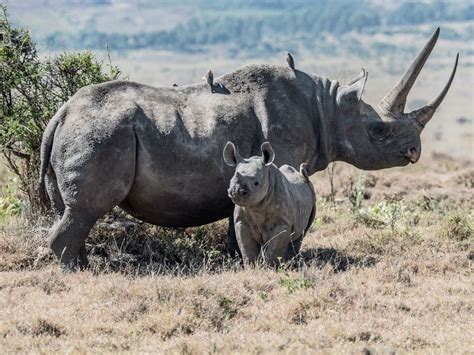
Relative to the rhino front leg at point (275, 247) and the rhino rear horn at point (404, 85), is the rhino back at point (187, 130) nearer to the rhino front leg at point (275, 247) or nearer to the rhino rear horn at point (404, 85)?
the rhino front leg at point (275, 247)

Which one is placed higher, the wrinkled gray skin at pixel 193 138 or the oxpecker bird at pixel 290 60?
the oxpecker bird at pixel 290 60

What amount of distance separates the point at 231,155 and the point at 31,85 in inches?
133

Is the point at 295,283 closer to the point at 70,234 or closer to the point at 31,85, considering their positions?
the point at 70,234

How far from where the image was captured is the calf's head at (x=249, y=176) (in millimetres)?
11422

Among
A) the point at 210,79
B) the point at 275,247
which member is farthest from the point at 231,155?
the point at 210,79

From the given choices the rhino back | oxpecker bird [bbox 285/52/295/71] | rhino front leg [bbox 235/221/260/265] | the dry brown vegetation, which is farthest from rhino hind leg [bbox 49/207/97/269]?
oxpecker bird [bbox 285/52/295/71]

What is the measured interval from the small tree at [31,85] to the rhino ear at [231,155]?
291 centimetres

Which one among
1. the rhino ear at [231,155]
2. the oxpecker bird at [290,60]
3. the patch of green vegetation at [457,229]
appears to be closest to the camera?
the rhino ear at [231,155]

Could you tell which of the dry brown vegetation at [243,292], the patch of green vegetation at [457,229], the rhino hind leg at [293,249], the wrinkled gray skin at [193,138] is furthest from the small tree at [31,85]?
the patch of green vegetation at [457,229]

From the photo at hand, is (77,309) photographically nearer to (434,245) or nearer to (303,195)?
(303,195)

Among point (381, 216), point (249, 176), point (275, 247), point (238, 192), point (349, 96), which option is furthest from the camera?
point (381, 216)

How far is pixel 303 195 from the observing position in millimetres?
12766

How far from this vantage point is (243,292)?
35.7 feet

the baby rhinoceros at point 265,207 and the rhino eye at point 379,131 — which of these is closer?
the baby rhinoceros at point 265,207
